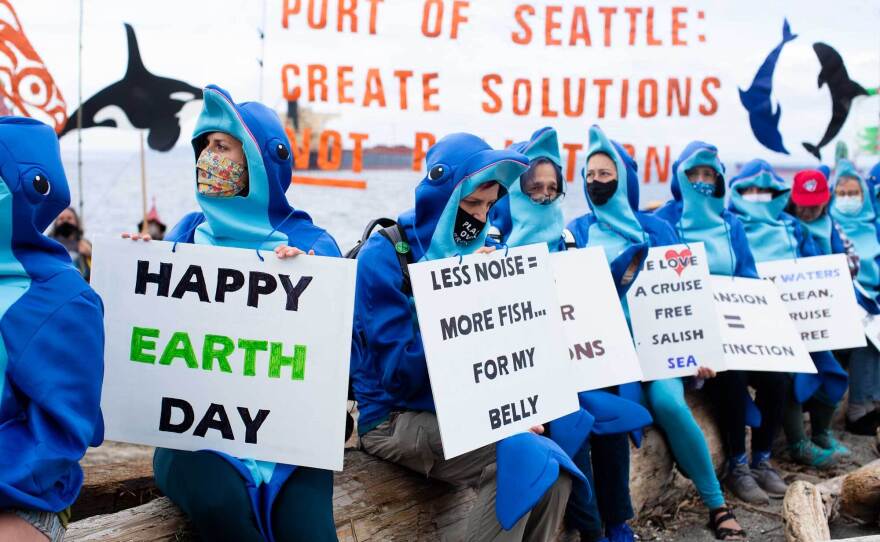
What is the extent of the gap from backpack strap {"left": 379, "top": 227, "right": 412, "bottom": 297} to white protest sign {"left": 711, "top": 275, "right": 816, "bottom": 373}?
2646 millimetres

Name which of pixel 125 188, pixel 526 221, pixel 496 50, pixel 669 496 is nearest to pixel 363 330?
pixel 526 221

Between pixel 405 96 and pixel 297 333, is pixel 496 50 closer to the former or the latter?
pixel 405 96

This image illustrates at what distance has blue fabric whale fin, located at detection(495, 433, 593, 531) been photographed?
10.2 feet

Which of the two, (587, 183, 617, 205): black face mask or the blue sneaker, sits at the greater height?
(587, 183, 617, 205): black face mask

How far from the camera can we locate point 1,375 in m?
2.30

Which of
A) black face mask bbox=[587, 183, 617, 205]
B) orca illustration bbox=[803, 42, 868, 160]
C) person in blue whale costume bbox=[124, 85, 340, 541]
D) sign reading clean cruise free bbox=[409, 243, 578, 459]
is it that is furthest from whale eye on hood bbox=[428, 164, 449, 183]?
orca illustration bbox=[803, 42, 868, 160]

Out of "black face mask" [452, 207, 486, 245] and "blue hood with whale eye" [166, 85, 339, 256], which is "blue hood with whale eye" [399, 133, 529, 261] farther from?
"blue hood with whale eye" [166, 85, 339, 256]

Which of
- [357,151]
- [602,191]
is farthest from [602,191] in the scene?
[357,151]

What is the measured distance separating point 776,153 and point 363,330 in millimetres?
5685

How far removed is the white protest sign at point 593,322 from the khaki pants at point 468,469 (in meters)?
0.89

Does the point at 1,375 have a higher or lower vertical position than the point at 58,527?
higher

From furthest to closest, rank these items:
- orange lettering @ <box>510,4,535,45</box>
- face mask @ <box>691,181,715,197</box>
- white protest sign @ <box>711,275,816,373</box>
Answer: orange lettering @ <box>510,4,535,45</box> → face mask @ <box>691,181,715,197</box> → white protest sign @ <box>711,275,816,373</box>

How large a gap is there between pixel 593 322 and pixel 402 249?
1.21 m

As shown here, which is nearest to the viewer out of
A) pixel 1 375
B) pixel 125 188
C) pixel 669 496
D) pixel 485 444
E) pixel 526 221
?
pixel 1 375
